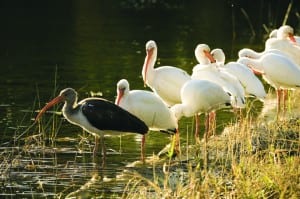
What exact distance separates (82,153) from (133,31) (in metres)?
19.6

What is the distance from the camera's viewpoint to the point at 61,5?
40406mm

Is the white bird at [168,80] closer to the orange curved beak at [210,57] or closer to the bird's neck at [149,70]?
the bird's neck at [149,70]

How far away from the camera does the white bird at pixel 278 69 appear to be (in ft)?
45.0

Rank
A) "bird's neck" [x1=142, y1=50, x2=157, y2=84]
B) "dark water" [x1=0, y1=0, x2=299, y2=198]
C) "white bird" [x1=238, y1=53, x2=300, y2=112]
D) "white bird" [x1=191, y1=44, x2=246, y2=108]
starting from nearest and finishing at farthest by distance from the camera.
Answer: "dark water" [x1=0, y1=0, x2=299, y2=198] < "white bird" [x1=191, y1=44, x2=246, y2=108] < "bird's neck" [x1=142, y1=50, x2=157, y2=84] < "white bird" [x1=238, y1=53, x2=300, y2=112]

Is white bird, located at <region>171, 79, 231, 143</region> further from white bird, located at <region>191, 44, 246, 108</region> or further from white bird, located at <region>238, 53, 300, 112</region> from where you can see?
white bird, located at <region>238, 53, 300, 112</region>

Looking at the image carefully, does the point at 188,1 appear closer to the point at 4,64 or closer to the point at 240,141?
the point at 4,64

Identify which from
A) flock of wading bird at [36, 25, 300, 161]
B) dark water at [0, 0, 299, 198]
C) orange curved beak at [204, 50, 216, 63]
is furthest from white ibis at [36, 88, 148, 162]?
orange curved beak at [204, 50, 216, 63]

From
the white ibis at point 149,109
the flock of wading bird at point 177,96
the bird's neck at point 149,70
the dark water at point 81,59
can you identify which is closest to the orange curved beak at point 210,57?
the flock of wading bird at point 177,96

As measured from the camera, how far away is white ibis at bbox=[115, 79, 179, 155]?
37.7ft

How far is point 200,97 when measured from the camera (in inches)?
465

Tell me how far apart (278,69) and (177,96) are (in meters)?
1.68

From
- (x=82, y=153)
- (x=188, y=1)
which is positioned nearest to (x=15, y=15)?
(x=188, y=1)

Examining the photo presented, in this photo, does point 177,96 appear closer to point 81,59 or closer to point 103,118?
point 103,118

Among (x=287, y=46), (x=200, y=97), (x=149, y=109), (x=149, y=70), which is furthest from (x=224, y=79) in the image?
(x=287, y=46)
